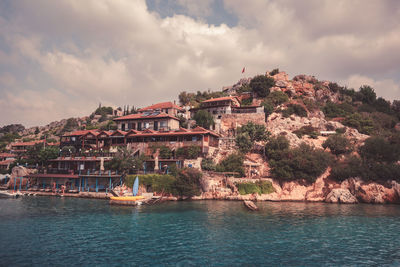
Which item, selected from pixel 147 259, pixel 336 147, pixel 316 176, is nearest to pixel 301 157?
pixel 316 176

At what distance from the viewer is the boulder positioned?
137 feet

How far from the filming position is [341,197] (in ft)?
138

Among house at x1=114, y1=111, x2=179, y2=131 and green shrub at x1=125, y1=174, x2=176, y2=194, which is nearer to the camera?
green shrub at x1=125, y1=174, x2=176, y2=194

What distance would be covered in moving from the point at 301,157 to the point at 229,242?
29.6 m

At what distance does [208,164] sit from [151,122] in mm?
22441

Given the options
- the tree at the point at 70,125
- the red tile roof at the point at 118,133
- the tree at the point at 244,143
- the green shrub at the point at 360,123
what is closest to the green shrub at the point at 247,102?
the green shrub at the point at 360,123

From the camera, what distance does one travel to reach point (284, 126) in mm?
67375

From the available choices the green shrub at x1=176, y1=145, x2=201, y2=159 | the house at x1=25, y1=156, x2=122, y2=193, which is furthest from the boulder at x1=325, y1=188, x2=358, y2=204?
the house at x1=25, y1=156, x2=122, y2=193

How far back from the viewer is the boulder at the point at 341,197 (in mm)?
41875

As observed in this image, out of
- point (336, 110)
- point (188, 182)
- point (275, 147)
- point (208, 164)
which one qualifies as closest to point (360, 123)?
point (336, 110)

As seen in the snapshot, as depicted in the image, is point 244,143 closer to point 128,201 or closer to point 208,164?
point 208,164

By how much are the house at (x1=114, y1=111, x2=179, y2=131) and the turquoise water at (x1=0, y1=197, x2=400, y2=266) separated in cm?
2956

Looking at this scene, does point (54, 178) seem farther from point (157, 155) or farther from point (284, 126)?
point (284, 126)

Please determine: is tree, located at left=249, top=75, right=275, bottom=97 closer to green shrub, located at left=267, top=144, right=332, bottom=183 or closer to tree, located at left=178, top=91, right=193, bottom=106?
tree, located at left=178, top=91, right=193, bottom=106
